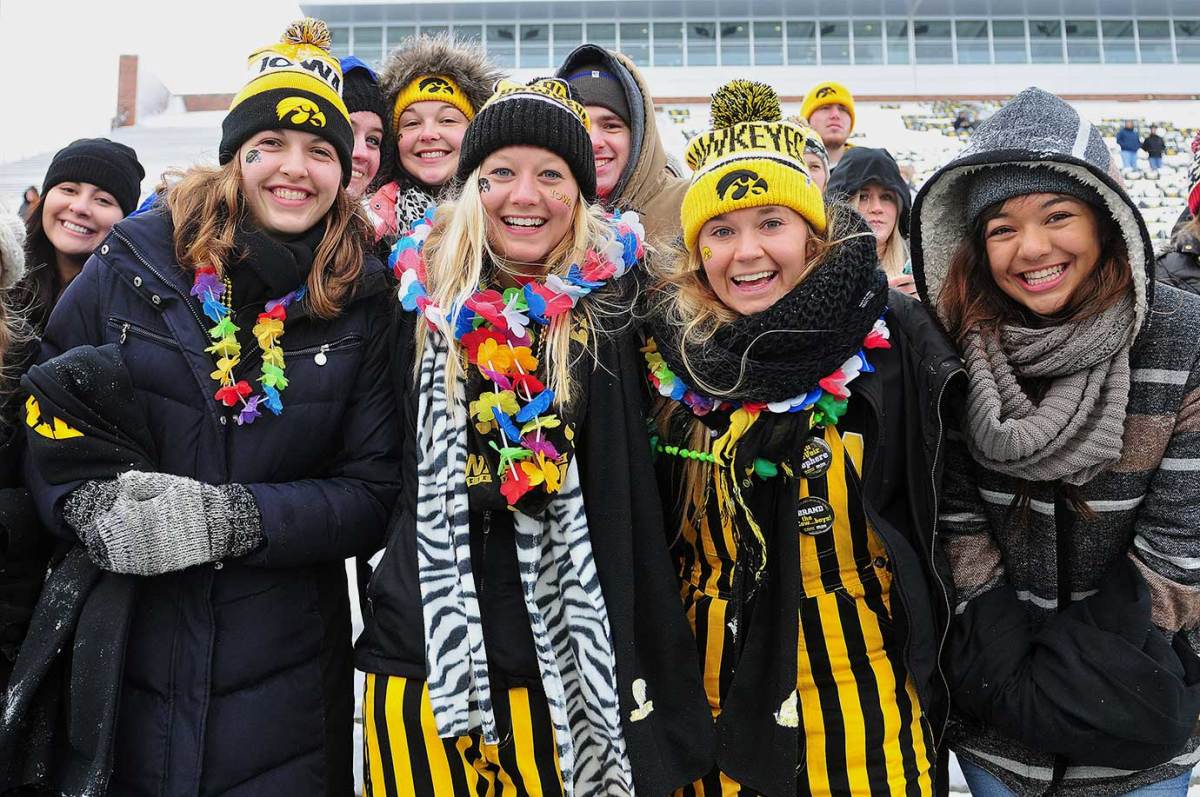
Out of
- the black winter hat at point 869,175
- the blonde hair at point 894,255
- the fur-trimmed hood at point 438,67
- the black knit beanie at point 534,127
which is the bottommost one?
the black knit beanie at point 534,127

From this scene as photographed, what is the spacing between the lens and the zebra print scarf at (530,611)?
2234mm

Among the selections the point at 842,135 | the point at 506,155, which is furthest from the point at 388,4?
the point at 506,155

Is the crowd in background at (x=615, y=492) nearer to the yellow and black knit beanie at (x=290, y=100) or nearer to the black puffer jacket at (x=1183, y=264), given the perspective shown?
the yellow and black knit beanie at (x=290, y=100)

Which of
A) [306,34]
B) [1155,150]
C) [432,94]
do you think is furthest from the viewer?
[1155,150]

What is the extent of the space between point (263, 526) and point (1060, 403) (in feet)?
6.56

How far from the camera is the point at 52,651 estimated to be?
2.21 m

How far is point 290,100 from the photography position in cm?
258

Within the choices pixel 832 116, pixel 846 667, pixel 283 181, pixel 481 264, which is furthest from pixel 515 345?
pixel 832 116

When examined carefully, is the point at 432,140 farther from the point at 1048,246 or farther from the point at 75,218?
the point at 1048,246

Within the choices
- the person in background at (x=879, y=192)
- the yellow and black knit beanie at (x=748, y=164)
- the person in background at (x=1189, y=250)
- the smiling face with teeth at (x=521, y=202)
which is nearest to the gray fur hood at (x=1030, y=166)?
the yellow and black knit beanie at (x=748, y=164)

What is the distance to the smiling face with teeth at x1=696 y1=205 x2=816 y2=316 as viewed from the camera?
241 centimetres

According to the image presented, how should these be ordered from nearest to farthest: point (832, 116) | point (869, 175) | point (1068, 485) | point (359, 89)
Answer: point (1068, 485) < point (359, 89) < point (869, 175) < point (832, 116)

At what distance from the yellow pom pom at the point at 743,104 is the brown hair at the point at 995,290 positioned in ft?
2.21

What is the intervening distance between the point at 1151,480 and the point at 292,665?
2.26 metres
